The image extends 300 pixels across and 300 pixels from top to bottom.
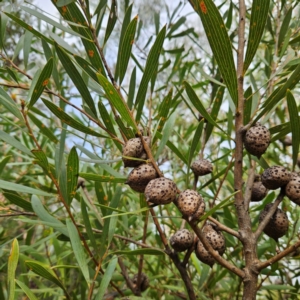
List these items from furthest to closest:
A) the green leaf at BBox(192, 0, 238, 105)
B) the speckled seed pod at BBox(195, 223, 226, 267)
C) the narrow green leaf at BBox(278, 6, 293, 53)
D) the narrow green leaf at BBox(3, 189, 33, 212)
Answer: the narrow green leaf at BBox(278, 6, 293, 53) < the narrow green leaf at BBox(3, 189, 33, 212) < the speckled seed pod at BBox(195, 223, 226, 267) < the green leaf at BBox(192, 0, 238, 105)

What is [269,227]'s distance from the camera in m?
0.57

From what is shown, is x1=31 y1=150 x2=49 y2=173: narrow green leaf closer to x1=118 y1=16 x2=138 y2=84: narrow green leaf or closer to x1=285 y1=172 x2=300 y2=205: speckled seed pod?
x1=118 y1=16 x2=138 y2=84: narrow green leaf

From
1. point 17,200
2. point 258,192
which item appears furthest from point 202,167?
point 17,200

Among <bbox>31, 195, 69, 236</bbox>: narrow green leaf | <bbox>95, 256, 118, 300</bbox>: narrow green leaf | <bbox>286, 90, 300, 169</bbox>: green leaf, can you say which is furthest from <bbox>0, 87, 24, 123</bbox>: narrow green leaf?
<bbox>286, 90, 300, 169</bbox>: green leaf

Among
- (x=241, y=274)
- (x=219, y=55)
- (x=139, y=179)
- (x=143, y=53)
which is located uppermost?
(x=143, y=53)

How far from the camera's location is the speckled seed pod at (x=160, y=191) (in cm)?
48

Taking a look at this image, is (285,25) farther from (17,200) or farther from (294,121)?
(17,200)

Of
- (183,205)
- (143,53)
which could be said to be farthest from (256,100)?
(143,53)

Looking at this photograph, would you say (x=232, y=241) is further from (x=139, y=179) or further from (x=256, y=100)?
(x=139, y=179)

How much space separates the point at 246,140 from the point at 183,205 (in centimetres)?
12

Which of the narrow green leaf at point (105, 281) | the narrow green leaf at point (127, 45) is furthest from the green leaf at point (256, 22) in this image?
the narrow green leaf at point (105, 281)

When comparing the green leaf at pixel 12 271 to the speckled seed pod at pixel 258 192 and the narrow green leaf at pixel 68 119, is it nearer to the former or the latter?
the narrow green leaf at pixel 68 119

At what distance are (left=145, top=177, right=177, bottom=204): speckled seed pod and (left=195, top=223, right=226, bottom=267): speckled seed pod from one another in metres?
0.12

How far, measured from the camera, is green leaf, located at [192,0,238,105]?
1.54ft
